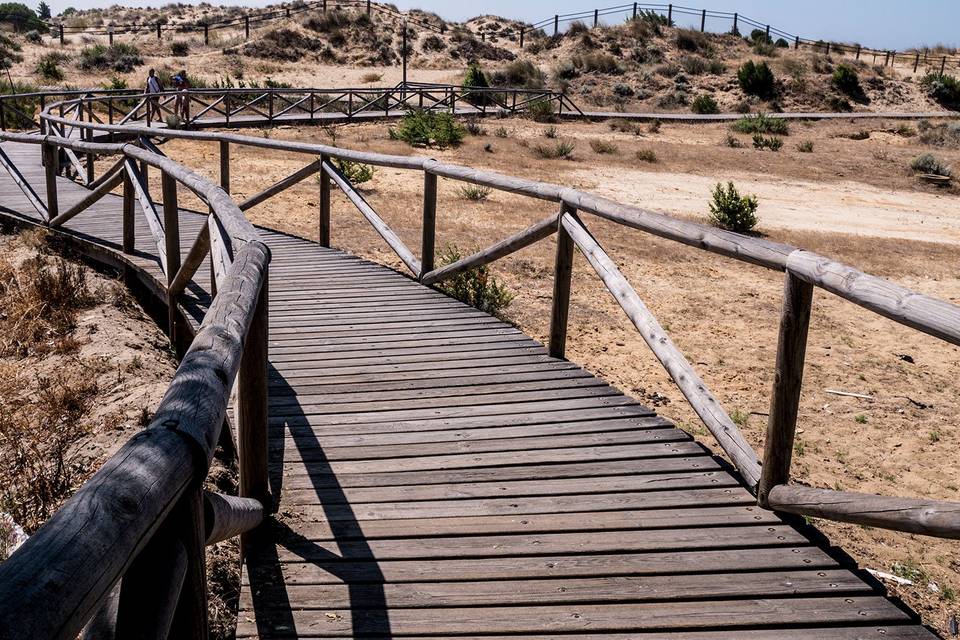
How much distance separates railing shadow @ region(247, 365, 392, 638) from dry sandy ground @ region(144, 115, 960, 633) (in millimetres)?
2981

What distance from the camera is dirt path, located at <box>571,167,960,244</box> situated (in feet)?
52.9

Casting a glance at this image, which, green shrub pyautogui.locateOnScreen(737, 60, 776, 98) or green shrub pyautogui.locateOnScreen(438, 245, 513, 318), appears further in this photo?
green shrub pyautogui.locateOnScreen(737, 60, 776, 98)

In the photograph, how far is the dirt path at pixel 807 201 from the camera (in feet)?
52.9

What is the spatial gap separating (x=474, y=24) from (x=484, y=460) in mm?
58731

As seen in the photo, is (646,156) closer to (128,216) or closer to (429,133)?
(429,133)

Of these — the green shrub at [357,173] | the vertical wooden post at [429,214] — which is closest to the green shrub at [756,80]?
the green shrub at [357,173]

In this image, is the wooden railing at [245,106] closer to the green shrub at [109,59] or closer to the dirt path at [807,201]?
the green shrub at [109,59]

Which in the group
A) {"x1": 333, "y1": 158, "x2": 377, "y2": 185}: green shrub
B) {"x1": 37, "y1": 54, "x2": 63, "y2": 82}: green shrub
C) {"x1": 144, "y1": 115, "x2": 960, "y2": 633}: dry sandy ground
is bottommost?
{"x1": 144, "y1": 115, "x2": 960, "y2": 633}: dry sandy ground

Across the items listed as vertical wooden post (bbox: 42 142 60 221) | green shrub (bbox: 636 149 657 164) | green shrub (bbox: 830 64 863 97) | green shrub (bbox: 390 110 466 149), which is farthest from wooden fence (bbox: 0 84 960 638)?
green shrub (bbox: 830 64 863 97)

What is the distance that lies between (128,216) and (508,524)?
5.78m

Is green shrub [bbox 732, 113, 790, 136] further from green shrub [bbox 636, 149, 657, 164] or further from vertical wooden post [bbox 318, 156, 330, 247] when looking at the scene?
vertical wooden post [bbox 318, 156, 330, 247]

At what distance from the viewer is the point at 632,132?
97.5 feet

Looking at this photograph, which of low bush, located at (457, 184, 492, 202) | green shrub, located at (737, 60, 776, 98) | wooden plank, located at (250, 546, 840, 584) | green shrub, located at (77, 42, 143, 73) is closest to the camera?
wooden plank, located at (250, 546, 840, 584)

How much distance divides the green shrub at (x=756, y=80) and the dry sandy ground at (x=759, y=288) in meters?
18.3
